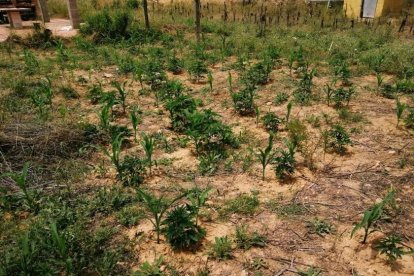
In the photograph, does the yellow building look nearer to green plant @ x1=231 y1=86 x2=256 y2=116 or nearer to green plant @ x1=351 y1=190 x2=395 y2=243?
green plant @ x1=231 y1=86 x2=256 y2=116

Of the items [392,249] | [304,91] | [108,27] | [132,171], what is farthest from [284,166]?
[108,27]

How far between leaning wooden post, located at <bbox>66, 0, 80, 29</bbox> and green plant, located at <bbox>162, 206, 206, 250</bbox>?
9009mm

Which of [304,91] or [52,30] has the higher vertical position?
[52,30]

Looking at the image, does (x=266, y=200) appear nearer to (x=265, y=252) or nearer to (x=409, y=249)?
(x=265, y=252)

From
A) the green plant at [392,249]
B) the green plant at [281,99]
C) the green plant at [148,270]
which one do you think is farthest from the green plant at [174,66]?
the green plant at [392,249]

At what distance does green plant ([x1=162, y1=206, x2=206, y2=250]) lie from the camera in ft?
8.68

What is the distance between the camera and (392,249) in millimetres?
2445

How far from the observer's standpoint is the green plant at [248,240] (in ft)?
8.88

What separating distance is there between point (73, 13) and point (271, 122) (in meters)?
7.91

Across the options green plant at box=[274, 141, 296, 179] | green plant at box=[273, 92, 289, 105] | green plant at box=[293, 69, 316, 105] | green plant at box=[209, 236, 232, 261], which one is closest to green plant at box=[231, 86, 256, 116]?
green plant at box=[273, 92, 289, 105]

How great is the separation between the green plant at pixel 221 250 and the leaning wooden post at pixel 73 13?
9.29 m

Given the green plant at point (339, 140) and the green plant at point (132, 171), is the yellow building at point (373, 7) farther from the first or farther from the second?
the green plant at point (132, 171)

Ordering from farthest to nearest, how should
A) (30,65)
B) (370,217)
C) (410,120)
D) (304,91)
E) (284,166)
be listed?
(30,65), (304,91), (410,120), (284,166), (370,217)

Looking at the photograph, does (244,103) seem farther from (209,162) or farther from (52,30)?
(52,30)
